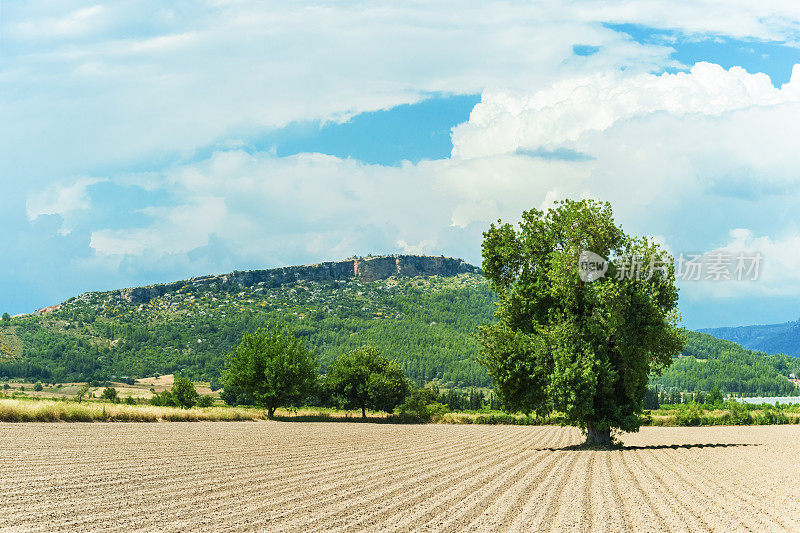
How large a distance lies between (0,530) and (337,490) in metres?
8.73

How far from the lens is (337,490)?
18.6m

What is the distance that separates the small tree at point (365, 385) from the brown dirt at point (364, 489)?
4631 cm

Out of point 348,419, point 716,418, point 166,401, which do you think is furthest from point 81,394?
point 716,418

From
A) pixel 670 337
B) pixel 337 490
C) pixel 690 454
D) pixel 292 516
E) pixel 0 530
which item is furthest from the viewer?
pixel 670 337

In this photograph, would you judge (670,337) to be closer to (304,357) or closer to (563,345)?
(563,345)

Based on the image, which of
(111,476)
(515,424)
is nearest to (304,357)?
(515,424)

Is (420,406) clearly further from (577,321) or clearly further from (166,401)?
(577,321)

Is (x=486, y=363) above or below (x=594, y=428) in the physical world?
above

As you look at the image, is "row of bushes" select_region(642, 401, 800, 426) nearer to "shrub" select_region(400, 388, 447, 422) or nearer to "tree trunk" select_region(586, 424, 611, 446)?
"shrub" select_region(400, 388, 447, 422)

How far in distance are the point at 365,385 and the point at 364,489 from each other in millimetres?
59689

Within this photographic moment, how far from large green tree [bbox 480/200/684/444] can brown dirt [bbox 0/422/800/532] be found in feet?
13.8

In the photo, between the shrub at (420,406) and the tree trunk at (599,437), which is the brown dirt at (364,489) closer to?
the tree trunk at (599,437)

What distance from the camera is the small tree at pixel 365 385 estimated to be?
77.8 m

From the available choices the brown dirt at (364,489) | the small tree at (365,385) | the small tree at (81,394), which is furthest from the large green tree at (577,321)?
the small tree at (365,385)
